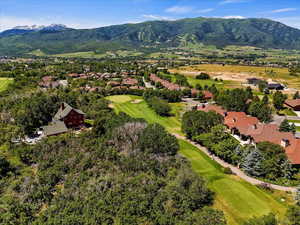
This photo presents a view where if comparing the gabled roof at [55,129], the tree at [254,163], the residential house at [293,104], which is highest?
the gabled roof at [55,129]

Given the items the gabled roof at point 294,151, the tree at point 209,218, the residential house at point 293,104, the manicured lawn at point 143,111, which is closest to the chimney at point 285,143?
the gabled roof at point 294,151

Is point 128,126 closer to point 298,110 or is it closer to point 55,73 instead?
point 298,110

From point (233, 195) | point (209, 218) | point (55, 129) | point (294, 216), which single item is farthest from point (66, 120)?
point (294, 216)

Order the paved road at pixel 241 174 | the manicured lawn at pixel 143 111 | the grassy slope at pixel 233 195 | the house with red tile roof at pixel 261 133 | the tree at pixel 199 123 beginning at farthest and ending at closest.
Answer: the manicured lawn at pixel 143 111, the tree at pixel 199 123, the house with red tile roof at pixel 261 133, the paved road at pixel 241 174, the grassy slope at pixel 233 195

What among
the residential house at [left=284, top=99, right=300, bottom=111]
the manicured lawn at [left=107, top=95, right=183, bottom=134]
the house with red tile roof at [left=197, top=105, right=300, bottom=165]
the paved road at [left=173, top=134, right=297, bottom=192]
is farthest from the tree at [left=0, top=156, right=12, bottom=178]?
the residential house at [left=284, top=99, right=300, bottom=111]

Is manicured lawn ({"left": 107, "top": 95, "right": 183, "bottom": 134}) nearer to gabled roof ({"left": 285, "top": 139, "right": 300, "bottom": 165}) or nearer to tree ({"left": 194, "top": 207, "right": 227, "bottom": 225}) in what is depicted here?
gabled roof ({"left": 285, "top": 139, "right": 300, "bottom": 165})

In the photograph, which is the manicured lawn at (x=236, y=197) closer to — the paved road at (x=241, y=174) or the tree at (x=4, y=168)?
the paved road at (x=241, y=174)

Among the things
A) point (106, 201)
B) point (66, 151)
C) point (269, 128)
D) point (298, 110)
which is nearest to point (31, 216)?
point (106, 201)

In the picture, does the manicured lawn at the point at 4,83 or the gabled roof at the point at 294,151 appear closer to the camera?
the gabled roof at the point at 294,151
